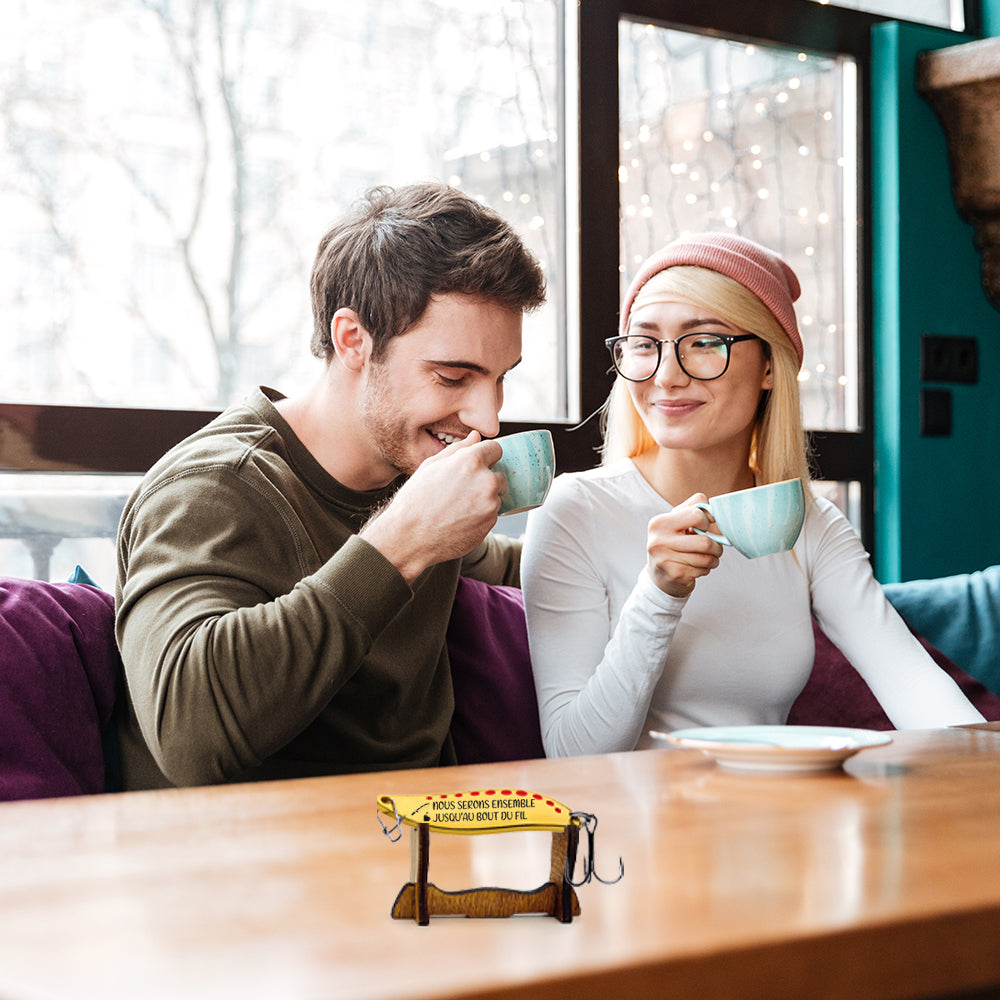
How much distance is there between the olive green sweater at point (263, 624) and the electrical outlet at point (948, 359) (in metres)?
1.80

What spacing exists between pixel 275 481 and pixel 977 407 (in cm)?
221

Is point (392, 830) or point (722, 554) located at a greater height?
point (722, 554)

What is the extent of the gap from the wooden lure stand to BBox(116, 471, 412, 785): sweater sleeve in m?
0.39

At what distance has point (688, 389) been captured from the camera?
1.65 meters

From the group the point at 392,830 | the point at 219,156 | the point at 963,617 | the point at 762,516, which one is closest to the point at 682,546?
the point at 762,516

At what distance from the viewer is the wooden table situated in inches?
19.0

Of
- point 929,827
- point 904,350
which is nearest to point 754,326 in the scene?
point 929,827

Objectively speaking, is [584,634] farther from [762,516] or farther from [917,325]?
[917,325]

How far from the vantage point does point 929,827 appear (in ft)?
2.46

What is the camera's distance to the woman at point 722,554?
1.58m

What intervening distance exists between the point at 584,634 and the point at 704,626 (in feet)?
0.55

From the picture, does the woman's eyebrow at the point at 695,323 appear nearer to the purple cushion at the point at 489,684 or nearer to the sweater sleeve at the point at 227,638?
the purple cushion at the point at 489,684

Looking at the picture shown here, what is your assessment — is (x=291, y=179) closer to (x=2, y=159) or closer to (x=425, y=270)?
(x=2, y=159)

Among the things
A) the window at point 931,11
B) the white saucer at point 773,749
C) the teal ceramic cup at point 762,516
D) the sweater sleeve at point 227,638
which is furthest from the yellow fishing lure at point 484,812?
the window at point 931,11
